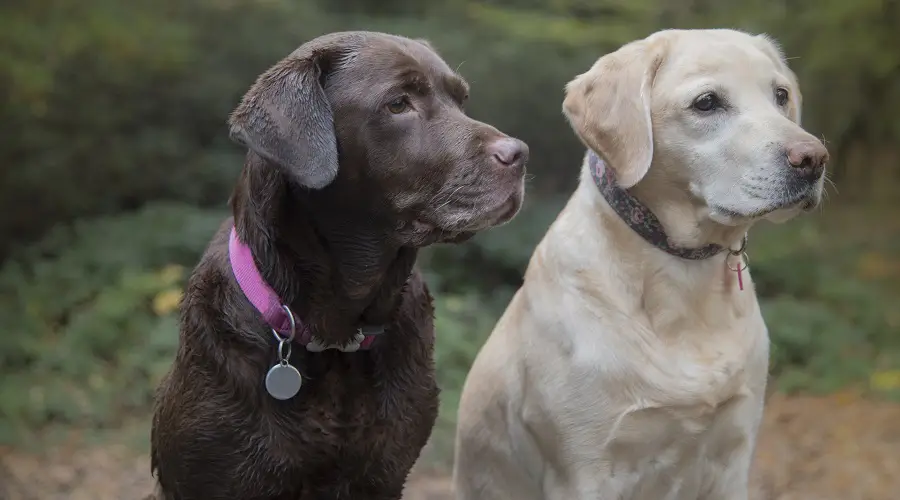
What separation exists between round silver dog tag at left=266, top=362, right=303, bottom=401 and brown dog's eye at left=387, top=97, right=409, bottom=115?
684 millimetres

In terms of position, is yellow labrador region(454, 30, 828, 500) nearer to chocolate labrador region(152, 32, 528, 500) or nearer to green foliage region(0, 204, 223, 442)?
chocolate labrador region(152, 32, 528, 500)

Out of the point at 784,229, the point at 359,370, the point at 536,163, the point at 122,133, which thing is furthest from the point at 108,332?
the point at 784,229

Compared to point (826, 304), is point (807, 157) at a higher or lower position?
higher

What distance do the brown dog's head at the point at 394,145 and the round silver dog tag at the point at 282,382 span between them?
0.41 metres

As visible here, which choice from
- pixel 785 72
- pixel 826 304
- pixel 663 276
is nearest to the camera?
pixel 663 276

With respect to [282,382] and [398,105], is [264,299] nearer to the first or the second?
[282,382]

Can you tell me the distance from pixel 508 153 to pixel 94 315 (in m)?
4.32

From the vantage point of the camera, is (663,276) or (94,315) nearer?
(663,276)

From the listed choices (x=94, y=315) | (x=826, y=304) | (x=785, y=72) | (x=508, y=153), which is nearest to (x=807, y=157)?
(x=785, y=72)

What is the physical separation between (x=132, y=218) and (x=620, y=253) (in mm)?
5034

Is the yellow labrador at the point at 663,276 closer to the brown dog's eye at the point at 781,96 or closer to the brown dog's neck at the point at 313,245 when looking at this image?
the brown dog's eye at the point at 781,96

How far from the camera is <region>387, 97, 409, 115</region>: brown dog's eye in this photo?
8.32 ft

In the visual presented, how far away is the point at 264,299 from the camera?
8.34ft

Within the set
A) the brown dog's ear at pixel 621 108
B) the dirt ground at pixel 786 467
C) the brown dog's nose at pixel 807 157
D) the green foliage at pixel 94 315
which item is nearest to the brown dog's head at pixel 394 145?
the brown dog's ear at pixel 621 108
